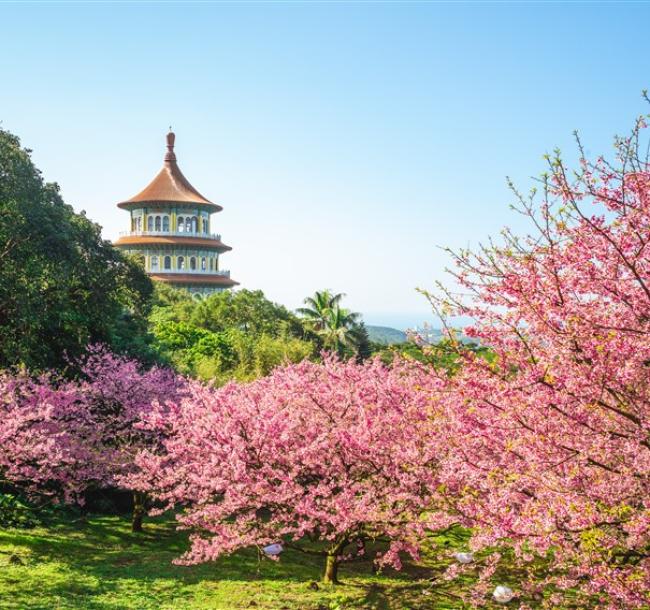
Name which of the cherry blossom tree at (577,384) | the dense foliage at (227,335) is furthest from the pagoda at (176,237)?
the cherry blossom tree at (577,384)

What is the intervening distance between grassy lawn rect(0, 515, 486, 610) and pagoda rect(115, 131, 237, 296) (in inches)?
2188

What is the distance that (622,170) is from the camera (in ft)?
22.0

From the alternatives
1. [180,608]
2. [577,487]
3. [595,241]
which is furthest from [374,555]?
[595,241]

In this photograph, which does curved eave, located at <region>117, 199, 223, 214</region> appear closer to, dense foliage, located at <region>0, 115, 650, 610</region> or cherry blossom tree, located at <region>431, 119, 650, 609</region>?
dense foliage, located at <region>0, 115, 650, 610</region>

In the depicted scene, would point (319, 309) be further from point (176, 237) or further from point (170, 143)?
point (170, 143)

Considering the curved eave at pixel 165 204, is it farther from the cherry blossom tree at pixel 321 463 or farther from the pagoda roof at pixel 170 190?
the cherry blossom tree at pixel 321 463

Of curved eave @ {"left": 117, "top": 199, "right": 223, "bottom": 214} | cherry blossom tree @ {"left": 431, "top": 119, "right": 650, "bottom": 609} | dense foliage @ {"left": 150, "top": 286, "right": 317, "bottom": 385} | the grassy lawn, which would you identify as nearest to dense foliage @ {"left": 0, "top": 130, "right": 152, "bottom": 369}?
the grassy lawn

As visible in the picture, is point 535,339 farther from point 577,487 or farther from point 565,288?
point 577,487

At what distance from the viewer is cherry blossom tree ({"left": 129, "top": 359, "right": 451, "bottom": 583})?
11492 mm

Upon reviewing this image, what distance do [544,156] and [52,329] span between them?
637 inches

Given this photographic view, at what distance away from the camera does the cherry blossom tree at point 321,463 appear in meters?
11.5

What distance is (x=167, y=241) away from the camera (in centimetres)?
7181

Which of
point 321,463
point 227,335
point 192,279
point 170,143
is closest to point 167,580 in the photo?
point 321,463

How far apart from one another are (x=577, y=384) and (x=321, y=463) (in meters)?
6.61
